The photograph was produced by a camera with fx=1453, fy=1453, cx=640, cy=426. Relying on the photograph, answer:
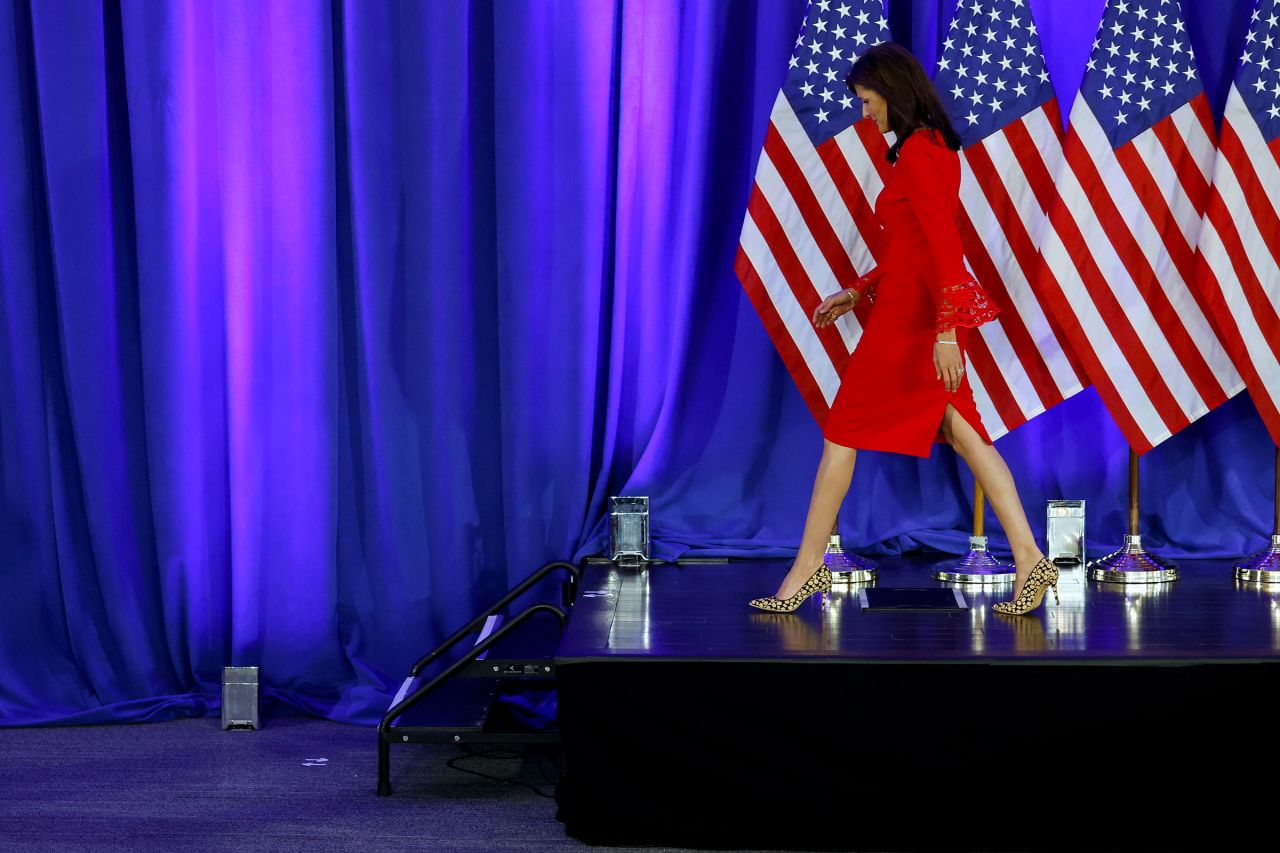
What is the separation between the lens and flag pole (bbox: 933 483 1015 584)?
15.3 feet

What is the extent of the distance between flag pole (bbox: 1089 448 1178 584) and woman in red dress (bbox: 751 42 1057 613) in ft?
2.73

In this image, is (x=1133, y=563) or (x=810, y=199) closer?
(x=1133, y=563)

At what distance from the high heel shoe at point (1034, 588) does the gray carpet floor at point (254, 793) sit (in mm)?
1357

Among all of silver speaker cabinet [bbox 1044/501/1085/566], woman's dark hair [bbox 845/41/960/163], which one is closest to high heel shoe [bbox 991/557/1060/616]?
silver speaker cabinet [bbox 1044/501/1085/566]

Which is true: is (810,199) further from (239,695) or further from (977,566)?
(239,695)

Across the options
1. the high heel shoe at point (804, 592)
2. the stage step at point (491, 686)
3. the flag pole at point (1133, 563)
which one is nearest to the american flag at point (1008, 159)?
the flag pole at point (1133, 563)

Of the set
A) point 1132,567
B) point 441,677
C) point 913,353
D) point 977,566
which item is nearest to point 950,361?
point 913,353

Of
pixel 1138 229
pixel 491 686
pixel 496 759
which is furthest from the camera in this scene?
pixel 1138 229

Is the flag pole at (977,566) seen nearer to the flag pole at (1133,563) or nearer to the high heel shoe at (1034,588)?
the flag pole at (1133,563)

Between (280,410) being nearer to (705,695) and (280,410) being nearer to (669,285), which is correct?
(669,285)

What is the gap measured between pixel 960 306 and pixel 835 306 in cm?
73

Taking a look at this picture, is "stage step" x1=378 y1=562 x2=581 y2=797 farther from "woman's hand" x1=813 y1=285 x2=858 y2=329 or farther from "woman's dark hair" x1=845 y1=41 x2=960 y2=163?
"woman's dark hair" x1=845 y1=41 x2=960 y2=163

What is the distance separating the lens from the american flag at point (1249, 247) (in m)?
4.64

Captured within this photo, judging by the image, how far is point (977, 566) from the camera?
473 centimetres
